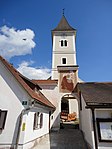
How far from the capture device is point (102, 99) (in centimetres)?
737

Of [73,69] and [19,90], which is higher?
[73,69]

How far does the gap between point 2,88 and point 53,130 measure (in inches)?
349

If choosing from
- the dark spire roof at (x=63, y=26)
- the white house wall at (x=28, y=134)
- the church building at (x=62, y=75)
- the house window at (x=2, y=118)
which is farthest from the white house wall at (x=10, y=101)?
the dark spire roof at (x=63, y=26)

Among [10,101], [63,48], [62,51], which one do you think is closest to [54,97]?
[10,101]

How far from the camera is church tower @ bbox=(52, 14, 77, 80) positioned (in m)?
24.4

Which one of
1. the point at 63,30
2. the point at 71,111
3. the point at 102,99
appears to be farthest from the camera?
the point at 63,30

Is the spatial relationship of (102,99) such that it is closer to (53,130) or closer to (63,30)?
(53,130)

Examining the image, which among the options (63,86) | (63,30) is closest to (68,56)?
(63,30)

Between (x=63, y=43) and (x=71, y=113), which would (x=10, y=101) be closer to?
(x=71, y=113)

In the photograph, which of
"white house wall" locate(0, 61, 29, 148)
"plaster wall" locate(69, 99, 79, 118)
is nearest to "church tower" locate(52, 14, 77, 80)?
"plaster wall" locate(69, 99, 79, 118)

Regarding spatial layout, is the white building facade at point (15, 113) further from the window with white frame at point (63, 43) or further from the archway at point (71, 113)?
the window with white frame at point (63, 43)

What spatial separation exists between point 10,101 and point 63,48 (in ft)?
64.0

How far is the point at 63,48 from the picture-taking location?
2589cm

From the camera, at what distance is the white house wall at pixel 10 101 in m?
7.55
